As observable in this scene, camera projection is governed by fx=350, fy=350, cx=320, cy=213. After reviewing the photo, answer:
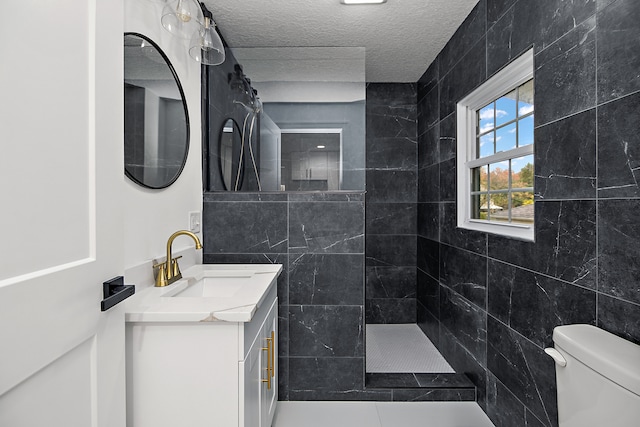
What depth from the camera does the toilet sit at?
0.92m

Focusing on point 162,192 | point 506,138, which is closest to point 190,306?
point 162,192

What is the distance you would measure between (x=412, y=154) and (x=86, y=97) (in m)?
3.16

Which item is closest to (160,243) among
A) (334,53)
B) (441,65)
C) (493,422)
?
(334,53)

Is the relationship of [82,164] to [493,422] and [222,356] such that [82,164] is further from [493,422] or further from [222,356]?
[493,422]

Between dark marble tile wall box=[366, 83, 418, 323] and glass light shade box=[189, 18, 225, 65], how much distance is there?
2.05m

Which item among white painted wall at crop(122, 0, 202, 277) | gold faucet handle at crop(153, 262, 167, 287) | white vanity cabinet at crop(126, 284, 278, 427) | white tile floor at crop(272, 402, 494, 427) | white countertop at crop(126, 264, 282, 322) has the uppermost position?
white painted wall at crop(122, 0, 202, 277)

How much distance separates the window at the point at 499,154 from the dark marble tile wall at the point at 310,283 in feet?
2.99

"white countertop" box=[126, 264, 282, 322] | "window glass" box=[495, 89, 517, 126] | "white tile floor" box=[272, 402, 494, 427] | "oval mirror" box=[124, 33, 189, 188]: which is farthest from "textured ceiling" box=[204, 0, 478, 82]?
"white tile floor" box=[272, 402, 494, 427]

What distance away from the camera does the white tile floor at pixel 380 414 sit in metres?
2.02

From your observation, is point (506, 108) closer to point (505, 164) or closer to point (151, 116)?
point (505, 164)

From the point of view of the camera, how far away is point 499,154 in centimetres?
215

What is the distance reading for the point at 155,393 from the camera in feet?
3.89

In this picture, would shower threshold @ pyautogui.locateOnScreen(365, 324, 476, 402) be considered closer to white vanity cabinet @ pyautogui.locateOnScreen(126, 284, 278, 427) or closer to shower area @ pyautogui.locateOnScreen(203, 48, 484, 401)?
shower area @ pyautogui.locateOnScreen(203, 48, 484, 401)

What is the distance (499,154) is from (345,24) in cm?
133
